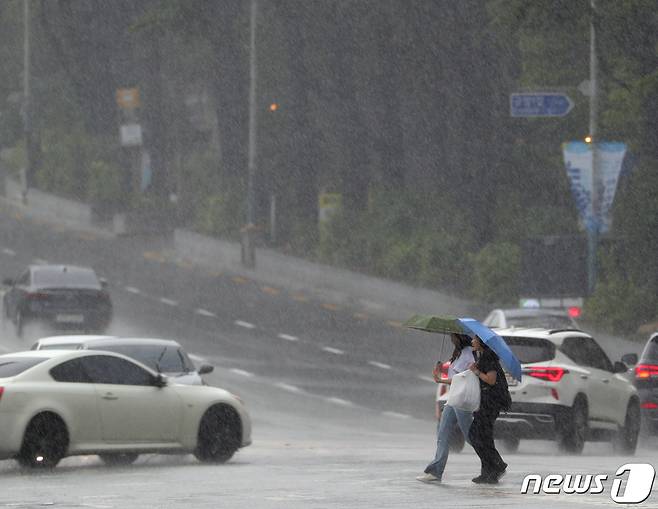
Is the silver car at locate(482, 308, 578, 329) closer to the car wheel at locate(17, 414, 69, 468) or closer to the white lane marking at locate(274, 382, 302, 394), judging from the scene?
the white lane marking at locate(274, 382, 302, 394)

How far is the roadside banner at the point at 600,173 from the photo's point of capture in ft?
127

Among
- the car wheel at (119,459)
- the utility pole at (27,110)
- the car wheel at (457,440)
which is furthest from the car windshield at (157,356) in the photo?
the utility pole at (27,110)

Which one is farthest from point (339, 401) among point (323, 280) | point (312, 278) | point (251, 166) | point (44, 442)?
point (251, 166)

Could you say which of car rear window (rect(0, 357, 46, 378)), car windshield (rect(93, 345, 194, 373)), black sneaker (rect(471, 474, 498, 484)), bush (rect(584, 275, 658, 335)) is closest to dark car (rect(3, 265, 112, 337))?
bush (rect(584, 275, 658, 335))

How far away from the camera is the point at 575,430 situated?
22094mm

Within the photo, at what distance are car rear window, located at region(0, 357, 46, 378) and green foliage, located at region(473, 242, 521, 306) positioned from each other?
25000 millimetres

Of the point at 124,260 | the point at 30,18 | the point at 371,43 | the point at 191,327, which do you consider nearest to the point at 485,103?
the point at 371,43

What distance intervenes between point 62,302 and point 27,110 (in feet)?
103

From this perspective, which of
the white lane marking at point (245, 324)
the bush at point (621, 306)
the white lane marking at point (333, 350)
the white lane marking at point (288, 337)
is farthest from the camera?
the white lane marking at point (245, 324)

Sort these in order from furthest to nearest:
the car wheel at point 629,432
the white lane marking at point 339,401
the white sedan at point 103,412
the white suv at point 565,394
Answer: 1. the white lane marking at point 339,401
2. the car wheel at point 629,432
3. the white suv at point 565,394
4. the white sedan at point 103,412

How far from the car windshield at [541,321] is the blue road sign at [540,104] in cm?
715

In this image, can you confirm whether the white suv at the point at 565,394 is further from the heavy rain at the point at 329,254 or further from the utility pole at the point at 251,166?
the utility pole at the point at 251,166

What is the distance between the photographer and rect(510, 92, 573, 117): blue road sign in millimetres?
37062

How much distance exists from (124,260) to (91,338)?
3050cm
